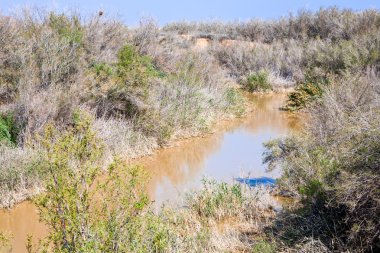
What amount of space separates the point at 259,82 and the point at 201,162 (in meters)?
14.7

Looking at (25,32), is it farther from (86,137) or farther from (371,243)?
(371,243)

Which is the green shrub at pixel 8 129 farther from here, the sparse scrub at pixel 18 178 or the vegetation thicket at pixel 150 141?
the sparse scrub at pixel 18 178

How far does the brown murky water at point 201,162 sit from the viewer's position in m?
9.93

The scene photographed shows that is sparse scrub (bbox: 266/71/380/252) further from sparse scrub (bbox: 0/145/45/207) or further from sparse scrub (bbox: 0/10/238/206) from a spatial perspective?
sparse scrub (bbox: 0/10/238/206)

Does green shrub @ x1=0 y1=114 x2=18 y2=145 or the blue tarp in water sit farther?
green shrub @ x1=0 y1=114 x2=18 y2=145

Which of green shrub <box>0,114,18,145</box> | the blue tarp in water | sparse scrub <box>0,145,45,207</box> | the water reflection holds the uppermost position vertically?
green shrub <box>0,114,18,145</box>

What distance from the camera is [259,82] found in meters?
28.5

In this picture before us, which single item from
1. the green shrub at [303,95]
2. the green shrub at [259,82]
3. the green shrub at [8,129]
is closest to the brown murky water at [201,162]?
the green shrub at [303,95]

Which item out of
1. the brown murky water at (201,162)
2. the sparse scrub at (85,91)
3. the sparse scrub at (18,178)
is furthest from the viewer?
the sparse scrub at (85,91)

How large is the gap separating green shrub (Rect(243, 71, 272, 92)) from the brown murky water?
7.02 metres

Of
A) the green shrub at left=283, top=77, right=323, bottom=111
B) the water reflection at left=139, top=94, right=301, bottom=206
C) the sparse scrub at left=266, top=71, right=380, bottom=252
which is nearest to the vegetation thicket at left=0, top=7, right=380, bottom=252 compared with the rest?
the sparse scrub at left=266, top=71, right=380, bottom=252

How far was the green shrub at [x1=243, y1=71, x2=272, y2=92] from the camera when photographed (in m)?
28.5

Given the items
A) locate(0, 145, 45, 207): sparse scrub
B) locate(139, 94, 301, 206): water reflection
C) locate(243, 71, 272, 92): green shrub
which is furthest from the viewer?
locate(243, 71, 272, 92): green shrub

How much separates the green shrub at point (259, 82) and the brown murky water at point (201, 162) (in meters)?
7.02
